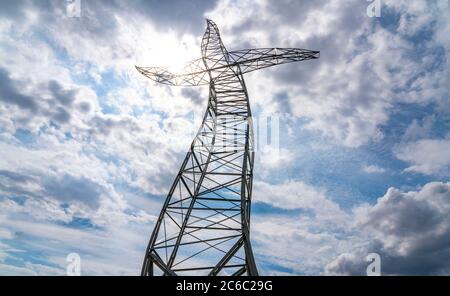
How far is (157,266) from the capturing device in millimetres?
18797

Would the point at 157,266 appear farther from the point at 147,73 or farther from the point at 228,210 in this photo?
the point at 147,73

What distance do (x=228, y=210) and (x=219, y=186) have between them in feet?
7.19

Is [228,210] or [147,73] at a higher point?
[147,73]

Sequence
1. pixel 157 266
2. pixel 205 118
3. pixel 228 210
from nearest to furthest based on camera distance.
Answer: pixel 157 266 → pixel 228 210 → pixel 205 118

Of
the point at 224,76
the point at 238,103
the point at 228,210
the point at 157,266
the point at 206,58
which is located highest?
the point at 206,58

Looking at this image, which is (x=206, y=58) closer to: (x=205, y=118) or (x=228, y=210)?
(x=205, y=118)

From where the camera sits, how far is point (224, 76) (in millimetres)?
28422
